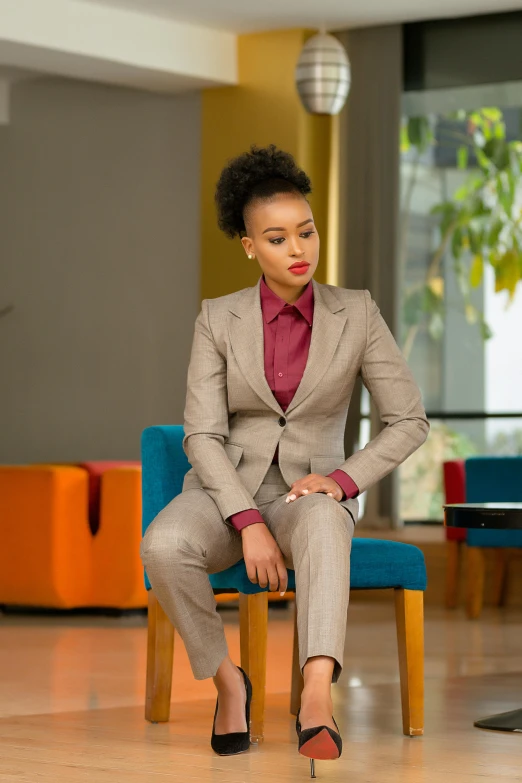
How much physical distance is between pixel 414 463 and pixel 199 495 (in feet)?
16.6

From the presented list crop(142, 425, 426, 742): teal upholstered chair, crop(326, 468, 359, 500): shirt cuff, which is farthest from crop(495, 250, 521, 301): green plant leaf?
crop(326, 468, 359, 500): shirt cuff

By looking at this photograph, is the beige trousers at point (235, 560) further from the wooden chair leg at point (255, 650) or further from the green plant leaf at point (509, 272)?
the green plant leaf at point (509, 272)

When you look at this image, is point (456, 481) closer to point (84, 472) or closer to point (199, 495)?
point (84, 472)

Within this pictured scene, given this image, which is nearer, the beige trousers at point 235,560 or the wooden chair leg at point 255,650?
the beige trousers at point 235,560

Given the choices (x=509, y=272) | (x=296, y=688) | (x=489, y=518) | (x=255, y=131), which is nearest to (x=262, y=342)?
(x=489, y=518)

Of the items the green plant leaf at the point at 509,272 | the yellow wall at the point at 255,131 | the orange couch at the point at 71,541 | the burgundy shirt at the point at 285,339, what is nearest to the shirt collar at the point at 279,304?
the burgundy shirt at the point at 285,339

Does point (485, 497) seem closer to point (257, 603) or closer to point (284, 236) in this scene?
point (257, 603)

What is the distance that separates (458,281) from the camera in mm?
Answer: 8023

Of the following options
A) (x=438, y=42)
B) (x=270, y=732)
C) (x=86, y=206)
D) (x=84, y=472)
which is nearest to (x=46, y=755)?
(x=270, y=732)

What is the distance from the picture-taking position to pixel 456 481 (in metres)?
6.95

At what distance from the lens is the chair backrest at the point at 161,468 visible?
3475mm

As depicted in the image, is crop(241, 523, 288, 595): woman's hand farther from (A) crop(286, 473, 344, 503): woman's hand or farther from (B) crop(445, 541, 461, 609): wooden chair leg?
(B) crop(445, 541, 461, 609): wooden chair leg

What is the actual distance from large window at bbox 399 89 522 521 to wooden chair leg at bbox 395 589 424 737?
453 centimetres

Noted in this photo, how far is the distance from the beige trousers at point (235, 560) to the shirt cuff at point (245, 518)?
1.9 inches
